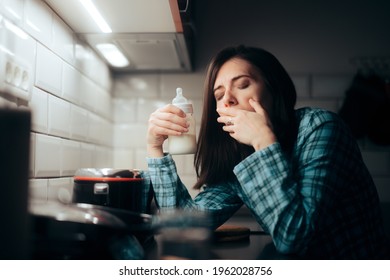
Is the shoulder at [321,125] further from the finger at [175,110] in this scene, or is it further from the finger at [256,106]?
the finger at [175,110]

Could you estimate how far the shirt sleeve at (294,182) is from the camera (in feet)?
1.82

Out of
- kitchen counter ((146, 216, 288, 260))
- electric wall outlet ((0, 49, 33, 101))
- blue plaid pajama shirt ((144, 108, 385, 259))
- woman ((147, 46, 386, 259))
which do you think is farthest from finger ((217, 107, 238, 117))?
electric wall outlet ((0, 49, 33, 101))

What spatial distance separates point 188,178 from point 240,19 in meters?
0.35

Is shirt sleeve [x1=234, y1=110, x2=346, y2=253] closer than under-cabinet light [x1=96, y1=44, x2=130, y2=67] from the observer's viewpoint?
Yes

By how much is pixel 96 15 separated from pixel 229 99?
0.30 meters

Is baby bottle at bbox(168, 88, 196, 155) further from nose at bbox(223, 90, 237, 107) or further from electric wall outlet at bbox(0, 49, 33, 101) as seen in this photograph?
electric wall outlet at bbox(0, 49, 33, 101)

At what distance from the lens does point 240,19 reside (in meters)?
0.81

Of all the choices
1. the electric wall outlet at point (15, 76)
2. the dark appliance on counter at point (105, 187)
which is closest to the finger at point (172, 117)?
the dark appliance on counter at point (105, 187)

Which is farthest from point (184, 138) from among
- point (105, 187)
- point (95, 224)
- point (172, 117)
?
point (95, 224)

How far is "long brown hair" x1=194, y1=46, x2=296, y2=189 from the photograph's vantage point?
748mm

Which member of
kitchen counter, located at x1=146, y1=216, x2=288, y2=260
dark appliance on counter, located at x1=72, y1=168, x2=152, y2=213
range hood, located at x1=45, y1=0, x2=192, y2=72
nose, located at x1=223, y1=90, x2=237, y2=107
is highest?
range hood, located at x1=45, y1=0, x2=192, y2=72

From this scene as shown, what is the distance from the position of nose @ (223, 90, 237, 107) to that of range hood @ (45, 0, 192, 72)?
0.16 m

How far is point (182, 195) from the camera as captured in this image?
0.75 metres
